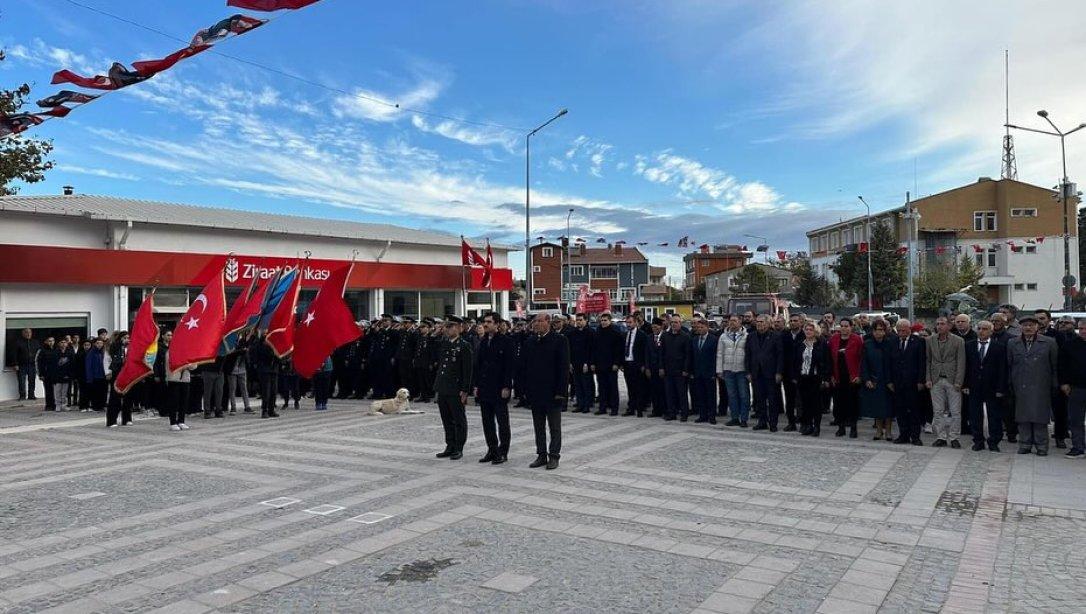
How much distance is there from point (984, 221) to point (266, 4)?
66729 millimetres

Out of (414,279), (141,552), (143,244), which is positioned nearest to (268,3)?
(141,552)

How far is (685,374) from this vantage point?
14.5m

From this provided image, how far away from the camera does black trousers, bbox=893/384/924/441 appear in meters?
11.4

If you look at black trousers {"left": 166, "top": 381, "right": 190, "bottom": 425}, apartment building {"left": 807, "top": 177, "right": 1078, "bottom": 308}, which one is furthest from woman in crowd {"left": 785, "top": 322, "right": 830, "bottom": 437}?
apartment building {"left": 807, "top": 177, "right": 1078, "bottom": 308}

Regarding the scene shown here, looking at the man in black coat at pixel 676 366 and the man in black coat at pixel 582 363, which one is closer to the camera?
the man in black coat at pixel 676 366

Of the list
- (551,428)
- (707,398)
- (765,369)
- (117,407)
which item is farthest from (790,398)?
(117,407)

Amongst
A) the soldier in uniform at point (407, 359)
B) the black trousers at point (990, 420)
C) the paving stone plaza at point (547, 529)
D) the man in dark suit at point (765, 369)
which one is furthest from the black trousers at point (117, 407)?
the black trousers at point (990, 420)

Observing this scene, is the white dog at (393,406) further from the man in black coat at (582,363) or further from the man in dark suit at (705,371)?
the man in dark suit at (705,371)

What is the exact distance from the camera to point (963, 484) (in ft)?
28.5

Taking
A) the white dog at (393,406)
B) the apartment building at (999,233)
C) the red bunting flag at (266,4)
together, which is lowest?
the white dog at (393,406)

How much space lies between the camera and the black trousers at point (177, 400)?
14.0 m

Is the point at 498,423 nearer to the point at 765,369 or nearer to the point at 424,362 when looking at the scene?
the point at 765,369

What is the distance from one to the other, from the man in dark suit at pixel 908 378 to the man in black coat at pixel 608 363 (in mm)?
5536

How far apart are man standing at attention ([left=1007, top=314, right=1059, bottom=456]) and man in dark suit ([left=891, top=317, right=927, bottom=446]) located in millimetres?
1180
